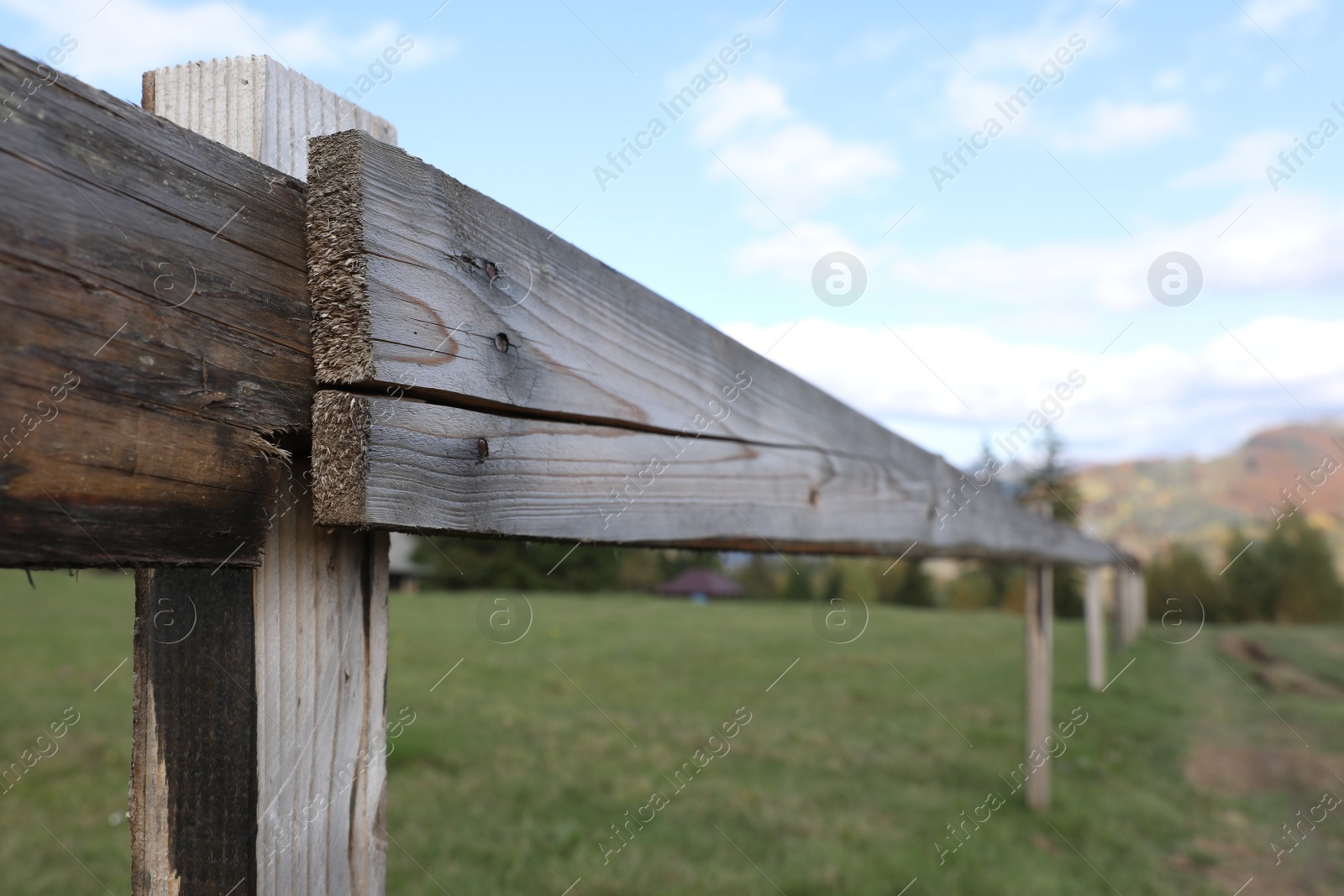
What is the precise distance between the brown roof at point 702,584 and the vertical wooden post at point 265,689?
135ft

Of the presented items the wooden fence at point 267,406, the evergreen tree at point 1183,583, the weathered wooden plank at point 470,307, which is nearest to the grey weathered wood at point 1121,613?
the evergreen tree at point 1183,583

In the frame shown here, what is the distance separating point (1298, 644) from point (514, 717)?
17525 millimetres

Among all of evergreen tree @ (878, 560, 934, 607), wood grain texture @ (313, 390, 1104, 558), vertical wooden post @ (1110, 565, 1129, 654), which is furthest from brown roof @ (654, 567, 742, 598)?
wood grain texture @ (313, 390, 1104, 558)

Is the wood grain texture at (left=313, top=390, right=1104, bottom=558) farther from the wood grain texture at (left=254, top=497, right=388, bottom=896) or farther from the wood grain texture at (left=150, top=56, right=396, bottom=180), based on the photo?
the wood grain texture at (left=150, top=56, right=396, bottom=180)

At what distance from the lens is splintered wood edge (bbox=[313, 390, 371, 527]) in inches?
33.3

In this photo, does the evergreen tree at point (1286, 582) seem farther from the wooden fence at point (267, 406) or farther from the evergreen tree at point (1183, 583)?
the wooden fence at point (267, 406)

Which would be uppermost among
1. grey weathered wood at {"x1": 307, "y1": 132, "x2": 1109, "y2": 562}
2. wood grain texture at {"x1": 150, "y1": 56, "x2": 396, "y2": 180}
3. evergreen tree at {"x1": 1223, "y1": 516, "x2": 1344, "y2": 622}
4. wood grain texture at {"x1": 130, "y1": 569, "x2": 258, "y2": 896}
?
wood grain texture at {"x1": 150, "y1": 56, "x2": 396, "y2": 180}

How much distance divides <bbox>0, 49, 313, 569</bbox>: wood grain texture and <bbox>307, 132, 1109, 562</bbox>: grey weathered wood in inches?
2.4

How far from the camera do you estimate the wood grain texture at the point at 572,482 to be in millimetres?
859

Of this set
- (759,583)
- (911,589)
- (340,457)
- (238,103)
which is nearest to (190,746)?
(340,457)

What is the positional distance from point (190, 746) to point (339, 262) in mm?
503

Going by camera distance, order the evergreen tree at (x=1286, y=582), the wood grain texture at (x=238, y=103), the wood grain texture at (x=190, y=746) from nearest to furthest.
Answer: the wood grain texture at (x=190, y=746) < the wood grain texture at (x=238, y=103) < the evergreen tree at (x=1286, y=582)

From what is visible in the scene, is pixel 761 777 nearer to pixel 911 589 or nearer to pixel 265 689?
pixel 265 689

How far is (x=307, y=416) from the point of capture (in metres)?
0.87
